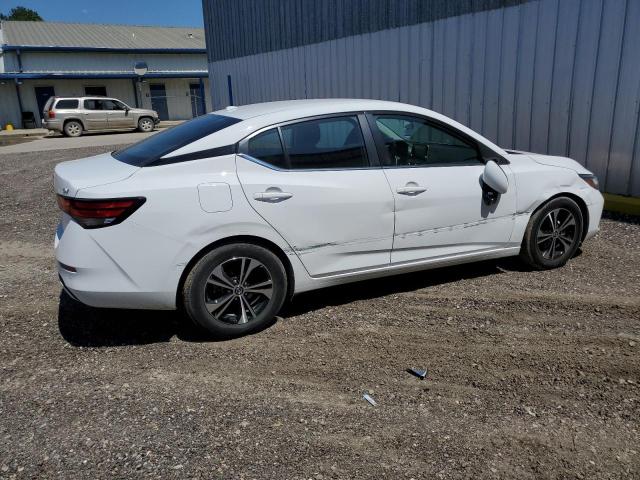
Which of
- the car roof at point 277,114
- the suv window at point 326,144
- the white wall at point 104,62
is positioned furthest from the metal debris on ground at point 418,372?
the white wall at point 104,62

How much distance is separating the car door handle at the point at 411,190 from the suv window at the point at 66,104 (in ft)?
79.9

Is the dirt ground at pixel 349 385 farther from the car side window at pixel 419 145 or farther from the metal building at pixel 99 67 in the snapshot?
the metal building at pixel 99 67

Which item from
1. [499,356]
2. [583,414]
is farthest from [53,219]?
[583,414]

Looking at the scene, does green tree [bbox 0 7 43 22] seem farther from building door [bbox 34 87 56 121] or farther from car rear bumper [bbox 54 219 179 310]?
car rear bumper [bbox 54 219 179 310]

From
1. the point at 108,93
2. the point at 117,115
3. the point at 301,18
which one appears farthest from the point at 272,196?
the point at 108,93

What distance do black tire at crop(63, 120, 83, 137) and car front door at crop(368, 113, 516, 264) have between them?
23.9 meters

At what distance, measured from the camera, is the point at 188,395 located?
323cm

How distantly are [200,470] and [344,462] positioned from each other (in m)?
0.68

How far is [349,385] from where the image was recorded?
10.8ft

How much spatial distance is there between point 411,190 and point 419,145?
0.47 meters

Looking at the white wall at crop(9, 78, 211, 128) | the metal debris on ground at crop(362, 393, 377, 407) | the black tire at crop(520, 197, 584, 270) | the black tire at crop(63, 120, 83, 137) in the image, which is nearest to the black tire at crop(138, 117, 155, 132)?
the black tire at crop(63, 120, 83, 137)

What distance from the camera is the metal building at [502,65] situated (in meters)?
7.15

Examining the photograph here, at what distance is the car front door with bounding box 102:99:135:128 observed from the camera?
1019 inches

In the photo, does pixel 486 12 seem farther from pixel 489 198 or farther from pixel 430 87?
pixel 489 198
